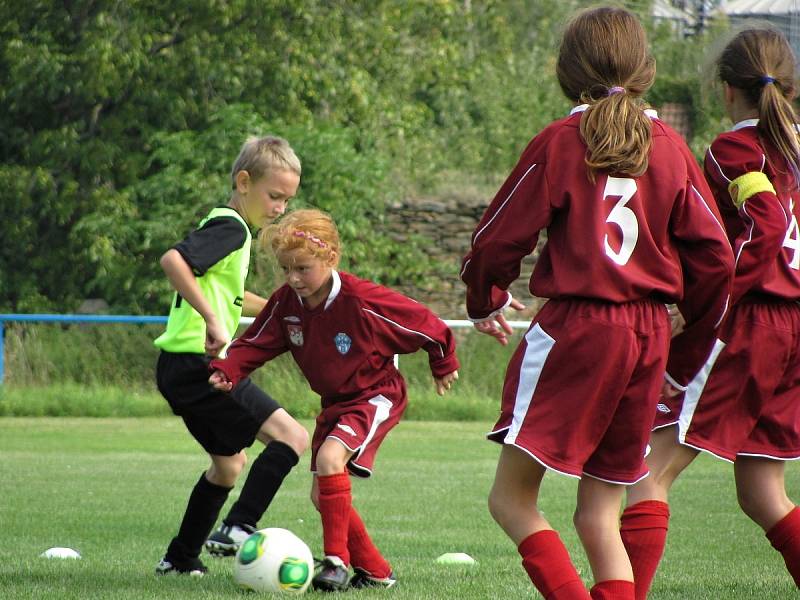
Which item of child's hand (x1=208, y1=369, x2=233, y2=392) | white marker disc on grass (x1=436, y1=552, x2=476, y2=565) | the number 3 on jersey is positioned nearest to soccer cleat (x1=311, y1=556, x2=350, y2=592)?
child's hand (x1=208, y1=369, x2=233, y2=392)

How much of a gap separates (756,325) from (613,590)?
1.27m

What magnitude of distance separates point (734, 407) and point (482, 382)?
40.2ft

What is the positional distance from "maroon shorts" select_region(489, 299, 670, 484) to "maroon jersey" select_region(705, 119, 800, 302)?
35.1 inches

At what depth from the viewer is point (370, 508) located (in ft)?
27.1

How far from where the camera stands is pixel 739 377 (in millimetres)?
4391

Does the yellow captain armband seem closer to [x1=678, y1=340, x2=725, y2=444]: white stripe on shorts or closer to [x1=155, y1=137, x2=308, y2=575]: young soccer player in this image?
[x1=678, y1=340, x2=725, y2=444]: white stripe on shorts

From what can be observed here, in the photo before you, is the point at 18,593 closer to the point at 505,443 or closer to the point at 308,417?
the point at 505,443

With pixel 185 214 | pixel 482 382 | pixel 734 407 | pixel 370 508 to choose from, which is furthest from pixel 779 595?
pixel 185 214

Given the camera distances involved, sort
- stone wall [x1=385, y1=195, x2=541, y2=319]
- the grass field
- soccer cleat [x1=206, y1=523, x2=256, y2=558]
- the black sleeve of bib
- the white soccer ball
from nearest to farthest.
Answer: the white soccer ball
soccer cleat [x1=206, y1=523, x2=256, y2=558]
the grass field
the black sleeve of bib
stone wall [x1=385, y1=195, x2=541, y2=319]

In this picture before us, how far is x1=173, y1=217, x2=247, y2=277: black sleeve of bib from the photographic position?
5.19m

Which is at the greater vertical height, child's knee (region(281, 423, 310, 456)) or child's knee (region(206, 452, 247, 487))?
child's knee (region(281, 423, 310, 456))

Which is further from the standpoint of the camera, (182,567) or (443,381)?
(182,567)

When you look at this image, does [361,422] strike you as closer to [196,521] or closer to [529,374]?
[196,521]

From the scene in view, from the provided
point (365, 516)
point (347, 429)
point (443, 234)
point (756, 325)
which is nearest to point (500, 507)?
point (756, 325)
